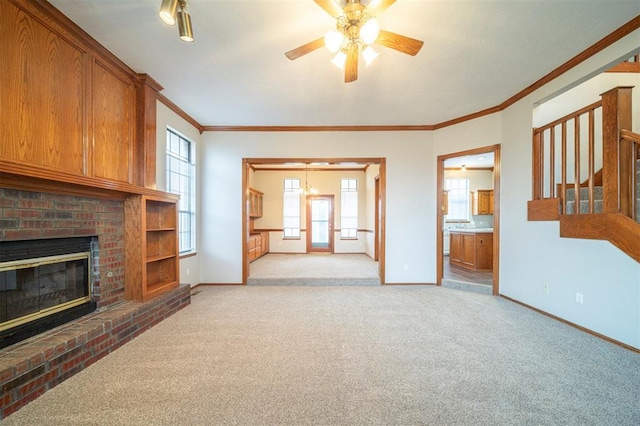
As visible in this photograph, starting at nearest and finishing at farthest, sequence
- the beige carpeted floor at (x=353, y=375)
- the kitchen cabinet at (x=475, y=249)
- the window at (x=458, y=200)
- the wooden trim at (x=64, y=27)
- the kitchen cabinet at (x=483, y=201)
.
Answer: the beige carpeted floor at (x=353, y=375)
the wooden trim at (x=64, y=27)
the kitchen cabinet at (x=475, y=249)
the kitchen cabinet at (x=483, y=201)
the window at (x=458, y=200)

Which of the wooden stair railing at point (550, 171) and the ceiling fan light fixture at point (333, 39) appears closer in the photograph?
the ceiling fan light fixture at point (333, 39)

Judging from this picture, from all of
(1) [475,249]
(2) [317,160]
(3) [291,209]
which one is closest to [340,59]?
(2) [317,160]

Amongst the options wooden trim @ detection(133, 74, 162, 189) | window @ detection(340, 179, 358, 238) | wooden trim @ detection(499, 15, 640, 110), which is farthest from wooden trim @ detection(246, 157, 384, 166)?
window @ detection(340, 179, 358, 238)

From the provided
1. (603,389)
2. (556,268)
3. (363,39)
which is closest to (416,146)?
(556,268)

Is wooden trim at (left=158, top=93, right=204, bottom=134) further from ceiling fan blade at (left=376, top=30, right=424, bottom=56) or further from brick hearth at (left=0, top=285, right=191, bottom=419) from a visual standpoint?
ceiling fan blade at (left=376, top=30, right=424, bottom=56)

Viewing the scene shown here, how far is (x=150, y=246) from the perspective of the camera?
139 inches

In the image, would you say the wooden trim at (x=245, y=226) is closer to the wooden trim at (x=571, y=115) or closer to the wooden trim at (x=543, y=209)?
the wooden trim at (x=543, y=209)

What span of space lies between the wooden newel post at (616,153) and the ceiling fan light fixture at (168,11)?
3.94 m

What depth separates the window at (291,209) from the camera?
8922 mm

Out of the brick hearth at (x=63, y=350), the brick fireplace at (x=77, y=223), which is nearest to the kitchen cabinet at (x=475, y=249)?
the brick hearth at (x=63, y=350)

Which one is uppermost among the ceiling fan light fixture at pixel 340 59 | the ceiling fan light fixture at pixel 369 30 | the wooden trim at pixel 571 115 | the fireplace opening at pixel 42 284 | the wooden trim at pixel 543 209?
the ceiling fan light fixture at pixel 340 59

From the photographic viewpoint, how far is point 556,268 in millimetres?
3248

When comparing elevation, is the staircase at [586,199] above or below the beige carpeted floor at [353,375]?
above

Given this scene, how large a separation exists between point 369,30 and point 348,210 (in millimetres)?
7147
